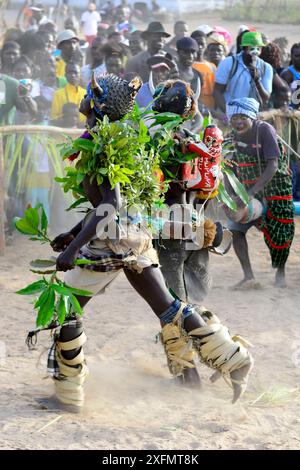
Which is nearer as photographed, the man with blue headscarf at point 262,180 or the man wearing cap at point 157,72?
the man with blue headscarf at point 262,180

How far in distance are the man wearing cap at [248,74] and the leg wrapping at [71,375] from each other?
538 centimetres

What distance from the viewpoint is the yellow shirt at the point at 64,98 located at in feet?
33.7

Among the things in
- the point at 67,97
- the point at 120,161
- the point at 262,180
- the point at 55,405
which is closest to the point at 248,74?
the point at 67,97

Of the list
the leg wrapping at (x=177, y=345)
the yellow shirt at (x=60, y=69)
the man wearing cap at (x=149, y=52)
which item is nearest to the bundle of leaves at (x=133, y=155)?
the leg wrapping at (x=177, y=345)

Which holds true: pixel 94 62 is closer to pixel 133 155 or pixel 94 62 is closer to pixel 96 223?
pixel 133 155

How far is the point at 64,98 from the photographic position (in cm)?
1028

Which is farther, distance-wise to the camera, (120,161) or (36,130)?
(36,130)

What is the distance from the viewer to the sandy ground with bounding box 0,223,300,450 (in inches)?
193

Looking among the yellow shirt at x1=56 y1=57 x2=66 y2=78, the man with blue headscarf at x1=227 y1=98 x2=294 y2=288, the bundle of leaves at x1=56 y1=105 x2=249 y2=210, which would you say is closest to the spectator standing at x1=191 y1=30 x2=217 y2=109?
the man with blue headscarf at x1=227 y1=98 x2=294 y2=288

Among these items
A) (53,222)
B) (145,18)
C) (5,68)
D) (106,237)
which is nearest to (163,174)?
(106,237)

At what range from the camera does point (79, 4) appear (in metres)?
25.3

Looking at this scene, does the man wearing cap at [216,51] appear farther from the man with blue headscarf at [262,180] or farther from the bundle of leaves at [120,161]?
the bundle of leaves at [120,161]

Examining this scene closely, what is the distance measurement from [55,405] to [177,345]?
0.77 metres
